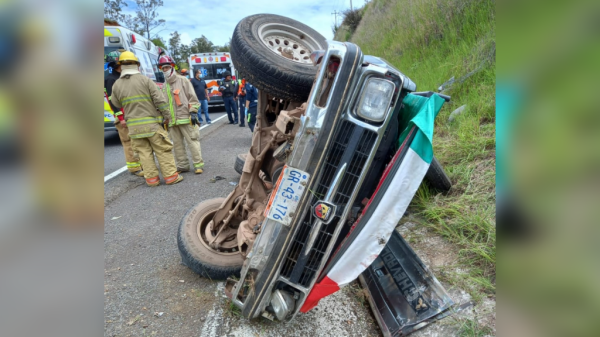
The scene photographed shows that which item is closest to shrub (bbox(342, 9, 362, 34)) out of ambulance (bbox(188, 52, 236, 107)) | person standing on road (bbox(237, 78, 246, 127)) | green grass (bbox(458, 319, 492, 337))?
ambulance (bbox(188, 52, 236, 107))

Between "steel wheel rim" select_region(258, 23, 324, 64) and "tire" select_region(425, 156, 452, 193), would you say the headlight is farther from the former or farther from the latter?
"steel wheel rim" select_region(258, 23, 324, 64)

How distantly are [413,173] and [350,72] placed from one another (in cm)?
57

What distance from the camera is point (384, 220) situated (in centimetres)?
155

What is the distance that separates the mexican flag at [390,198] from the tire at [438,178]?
3.03 feet

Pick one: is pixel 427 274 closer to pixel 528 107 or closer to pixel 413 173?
pixel 413 173

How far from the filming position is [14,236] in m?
0.48

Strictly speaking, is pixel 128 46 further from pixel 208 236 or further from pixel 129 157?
pixel 208 236

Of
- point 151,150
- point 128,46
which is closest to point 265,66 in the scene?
point 151,150

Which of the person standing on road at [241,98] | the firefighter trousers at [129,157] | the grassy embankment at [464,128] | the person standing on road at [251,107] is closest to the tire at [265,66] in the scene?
the grassy embankment at [464,128]

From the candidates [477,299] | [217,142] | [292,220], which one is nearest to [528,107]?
[292,220]

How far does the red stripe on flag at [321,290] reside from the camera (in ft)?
5.38

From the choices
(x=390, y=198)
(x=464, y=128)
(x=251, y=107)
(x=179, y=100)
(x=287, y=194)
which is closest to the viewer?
(x=390, y=198)

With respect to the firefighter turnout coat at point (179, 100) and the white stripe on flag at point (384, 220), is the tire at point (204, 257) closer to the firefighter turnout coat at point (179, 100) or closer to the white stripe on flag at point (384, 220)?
the white stripe on flag at point (384, 220)

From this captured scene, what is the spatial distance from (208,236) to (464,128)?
2609 millimetres
